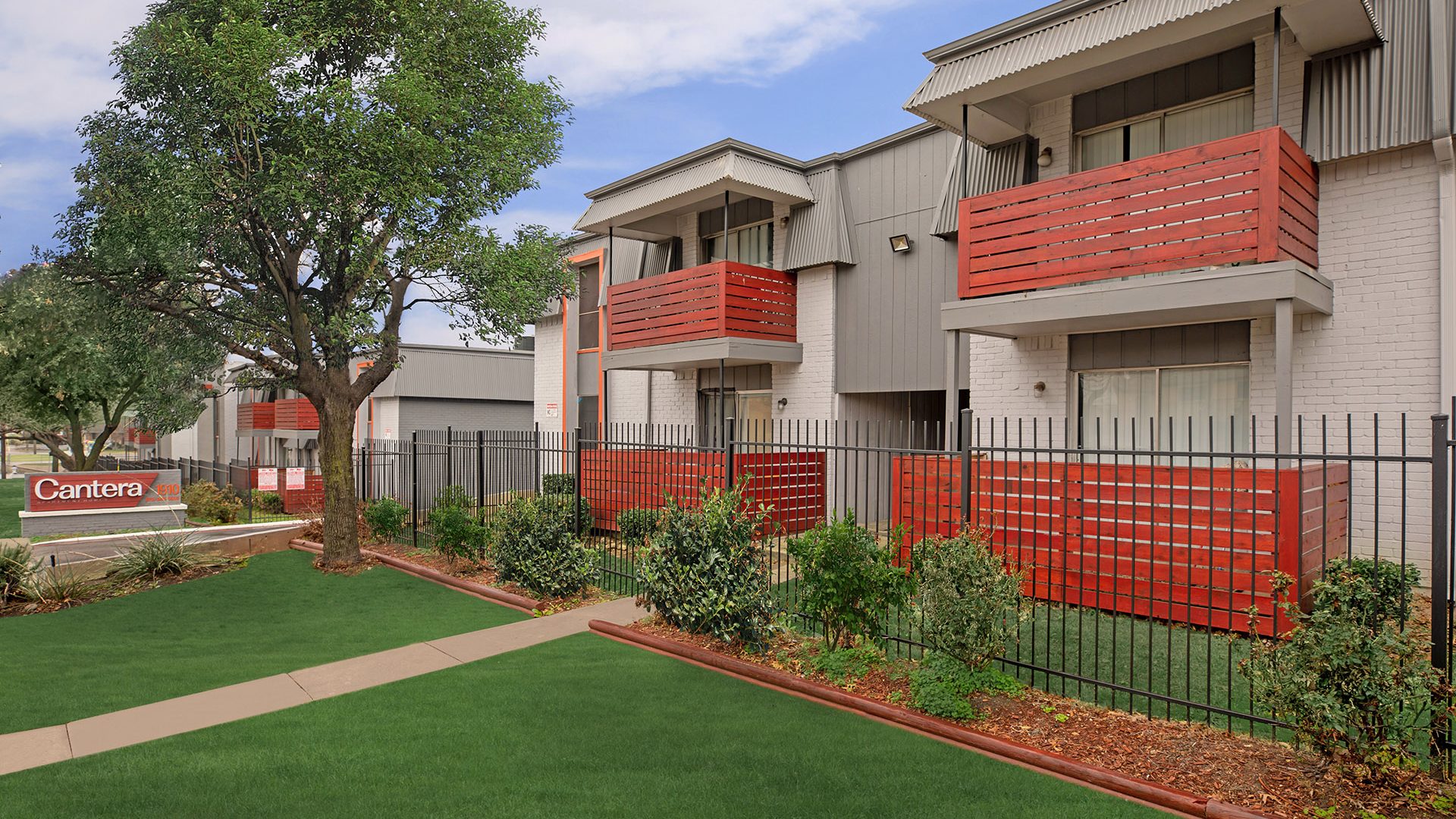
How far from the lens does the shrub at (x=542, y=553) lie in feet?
35.0

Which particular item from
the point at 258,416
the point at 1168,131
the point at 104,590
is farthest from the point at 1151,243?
the point at 258,416

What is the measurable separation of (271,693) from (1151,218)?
415 inches

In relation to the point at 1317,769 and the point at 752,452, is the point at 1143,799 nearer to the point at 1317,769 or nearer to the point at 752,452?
the point at 1317,769

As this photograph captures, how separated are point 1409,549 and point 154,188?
16689mm

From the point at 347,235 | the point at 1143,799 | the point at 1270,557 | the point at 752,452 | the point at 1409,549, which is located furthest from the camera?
the point at 752,452

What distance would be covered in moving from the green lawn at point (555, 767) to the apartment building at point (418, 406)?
21058mm

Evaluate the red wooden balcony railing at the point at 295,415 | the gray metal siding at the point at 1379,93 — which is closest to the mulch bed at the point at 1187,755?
the gray metal siding at the point at 1379,93

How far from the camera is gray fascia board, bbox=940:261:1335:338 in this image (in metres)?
8.72

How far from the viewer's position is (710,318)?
15.7 metres

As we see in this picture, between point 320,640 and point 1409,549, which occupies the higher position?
point 1409,549

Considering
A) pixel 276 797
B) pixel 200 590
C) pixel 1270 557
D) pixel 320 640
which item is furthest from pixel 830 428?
pixel 276 797

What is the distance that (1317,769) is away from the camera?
15.9 feet

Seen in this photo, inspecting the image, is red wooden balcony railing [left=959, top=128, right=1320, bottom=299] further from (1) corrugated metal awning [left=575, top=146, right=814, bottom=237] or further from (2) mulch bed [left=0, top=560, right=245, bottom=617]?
(2) mulch bed [left=0, top=560, right=245, bottom=617]

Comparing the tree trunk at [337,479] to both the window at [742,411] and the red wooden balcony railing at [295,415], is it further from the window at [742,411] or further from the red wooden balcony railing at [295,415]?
the red wooden balcony railing at [295,415]
